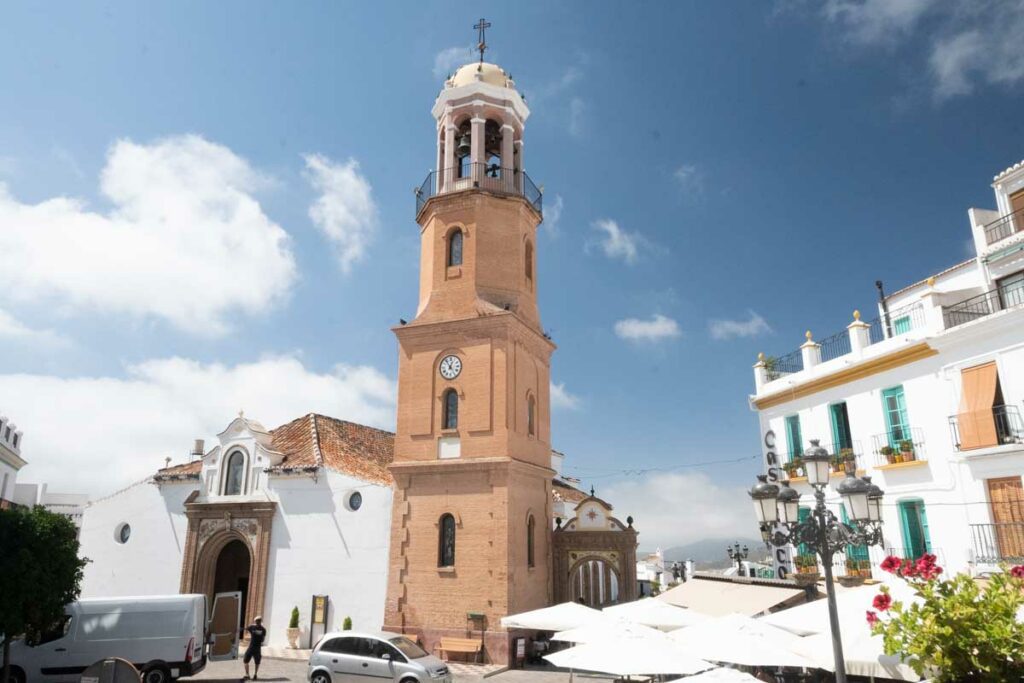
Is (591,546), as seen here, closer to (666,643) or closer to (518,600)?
(518,600)

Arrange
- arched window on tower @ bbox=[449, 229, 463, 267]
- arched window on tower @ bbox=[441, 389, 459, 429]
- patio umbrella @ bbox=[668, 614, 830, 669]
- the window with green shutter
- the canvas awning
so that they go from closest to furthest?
1. patio umbrella @ bbox=[668, 614, 830, 669]
2. the window with green shutter
3. the canvas awning
4. arched window on tower @ bbox=[441, 389, 459, 429]
5. arched window on tower @ bbox=[449, 229, 463, 267]

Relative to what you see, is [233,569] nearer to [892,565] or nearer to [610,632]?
[610,632]

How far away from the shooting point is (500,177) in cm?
2398

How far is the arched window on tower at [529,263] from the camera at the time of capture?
24.2 meters

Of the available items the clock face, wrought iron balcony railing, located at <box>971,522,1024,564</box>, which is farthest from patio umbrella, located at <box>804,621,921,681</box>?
the clock face

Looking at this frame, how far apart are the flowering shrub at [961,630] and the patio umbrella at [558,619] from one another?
9378mm

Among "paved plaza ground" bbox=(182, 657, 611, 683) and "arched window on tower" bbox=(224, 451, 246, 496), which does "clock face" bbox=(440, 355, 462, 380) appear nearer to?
"arched window on tower" bbox=(224, 451, 246, 496)

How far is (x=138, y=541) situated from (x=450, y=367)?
42.3 ft

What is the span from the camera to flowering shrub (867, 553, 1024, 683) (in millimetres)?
5684

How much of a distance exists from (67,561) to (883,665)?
15594mm

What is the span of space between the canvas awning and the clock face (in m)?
8.75

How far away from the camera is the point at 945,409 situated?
570 inches

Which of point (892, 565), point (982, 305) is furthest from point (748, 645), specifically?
point (982, 305)

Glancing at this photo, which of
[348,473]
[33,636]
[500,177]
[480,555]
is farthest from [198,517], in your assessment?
[500,177]
